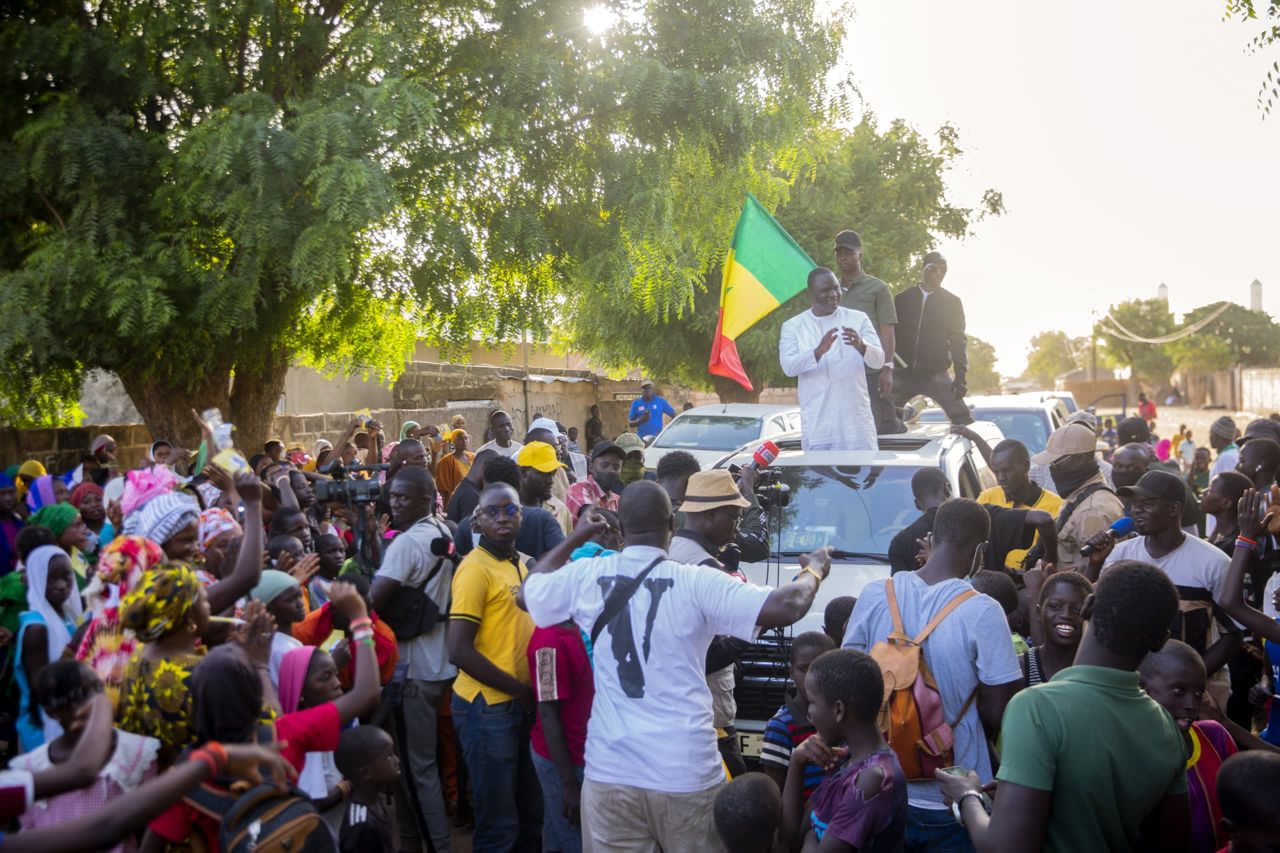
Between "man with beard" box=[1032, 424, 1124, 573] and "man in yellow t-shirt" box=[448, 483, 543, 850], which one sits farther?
"man with beard" box=[1032, 424, 1124, 573]

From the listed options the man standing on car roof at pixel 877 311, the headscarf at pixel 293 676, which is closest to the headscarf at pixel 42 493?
the headscarf at pixel 293 676

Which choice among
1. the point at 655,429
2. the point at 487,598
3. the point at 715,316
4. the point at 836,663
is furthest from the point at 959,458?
the point at 715,316

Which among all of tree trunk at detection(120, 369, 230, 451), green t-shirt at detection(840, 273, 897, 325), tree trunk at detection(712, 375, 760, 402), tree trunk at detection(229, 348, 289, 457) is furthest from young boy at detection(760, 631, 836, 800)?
tree trunk at detection(712, 375, 760, 402)

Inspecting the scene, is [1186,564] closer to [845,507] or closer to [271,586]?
[845,507]

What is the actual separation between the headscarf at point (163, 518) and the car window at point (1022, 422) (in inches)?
375

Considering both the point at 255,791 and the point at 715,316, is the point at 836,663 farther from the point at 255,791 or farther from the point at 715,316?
the point at 715,316

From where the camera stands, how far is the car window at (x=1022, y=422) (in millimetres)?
12805

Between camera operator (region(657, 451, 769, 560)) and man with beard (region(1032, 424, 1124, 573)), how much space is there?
1599mm

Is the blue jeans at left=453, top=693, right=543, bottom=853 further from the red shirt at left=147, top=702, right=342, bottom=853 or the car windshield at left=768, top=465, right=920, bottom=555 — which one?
the car windshield at left=768, top=465, right=920, bottom=555

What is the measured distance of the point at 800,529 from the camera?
23.6 ft

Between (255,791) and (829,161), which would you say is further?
(829,161)

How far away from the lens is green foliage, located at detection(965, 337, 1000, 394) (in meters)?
106

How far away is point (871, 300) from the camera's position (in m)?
9.00

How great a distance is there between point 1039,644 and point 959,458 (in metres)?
2.89
